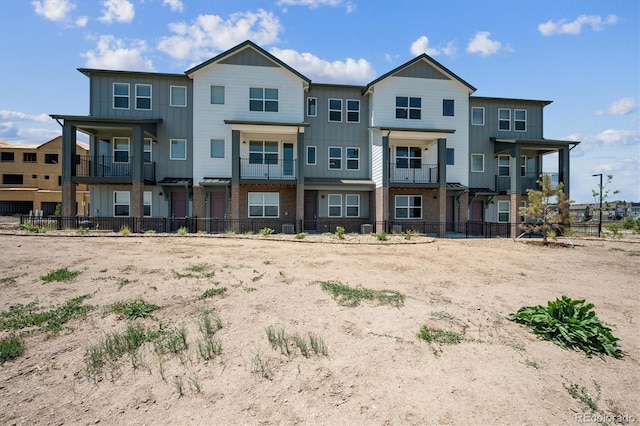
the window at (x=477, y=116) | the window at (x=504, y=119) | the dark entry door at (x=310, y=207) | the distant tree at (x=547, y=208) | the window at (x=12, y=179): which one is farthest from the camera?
the window at (x=12, y=179)

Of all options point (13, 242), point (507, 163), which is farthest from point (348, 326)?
point (507, 163)

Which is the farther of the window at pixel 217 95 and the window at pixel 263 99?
the window at pixel 263 99

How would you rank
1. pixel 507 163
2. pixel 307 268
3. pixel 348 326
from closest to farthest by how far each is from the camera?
pixel 348 326, pixel 307 268, pixel 507 163

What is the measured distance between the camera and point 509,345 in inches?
211

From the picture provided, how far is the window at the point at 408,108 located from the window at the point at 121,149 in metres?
19.4

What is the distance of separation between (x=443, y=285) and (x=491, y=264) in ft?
13.5

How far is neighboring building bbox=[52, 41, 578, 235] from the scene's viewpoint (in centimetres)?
2173

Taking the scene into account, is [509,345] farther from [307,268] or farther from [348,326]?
[307,268]

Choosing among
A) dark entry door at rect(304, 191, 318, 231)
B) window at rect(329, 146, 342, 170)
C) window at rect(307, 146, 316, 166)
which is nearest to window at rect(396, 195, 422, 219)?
window at rect(329, 146, 342, 170)

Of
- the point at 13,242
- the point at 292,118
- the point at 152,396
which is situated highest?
the point at 292,118

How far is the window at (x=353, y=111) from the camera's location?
24516 mm

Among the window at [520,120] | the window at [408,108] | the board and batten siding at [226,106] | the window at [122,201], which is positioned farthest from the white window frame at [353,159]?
the window at [122,201]

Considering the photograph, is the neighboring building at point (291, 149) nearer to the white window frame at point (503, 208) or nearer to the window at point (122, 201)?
the window at point (122, 201)

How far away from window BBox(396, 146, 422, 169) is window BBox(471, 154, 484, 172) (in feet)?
14.6
